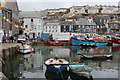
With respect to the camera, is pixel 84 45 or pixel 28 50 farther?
pixel 84 45

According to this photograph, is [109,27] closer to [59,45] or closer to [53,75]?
[59,45]

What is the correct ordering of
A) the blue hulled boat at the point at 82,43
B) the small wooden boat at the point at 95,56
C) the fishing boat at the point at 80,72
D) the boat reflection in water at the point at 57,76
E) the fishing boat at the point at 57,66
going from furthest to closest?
the blue hulled boat at the point at 82,43
the small wooden boat at the point at 95,56
the fishing boat at the point at 57,66
the boat reflection in water at the point at 57,76
the fishing boat at the point at 80,72

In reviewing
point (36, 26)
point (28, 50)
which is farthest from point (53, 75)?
point (36, 26)

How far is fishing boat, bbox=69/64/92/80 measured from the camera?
14087mm

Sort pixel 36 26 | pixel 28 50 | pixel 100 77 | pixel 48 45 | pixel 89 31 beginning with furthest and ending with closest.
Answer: pixel 89 31 < pixel 36 26 < pixel 48 45 < pixel 28 50 < pixel 100 77

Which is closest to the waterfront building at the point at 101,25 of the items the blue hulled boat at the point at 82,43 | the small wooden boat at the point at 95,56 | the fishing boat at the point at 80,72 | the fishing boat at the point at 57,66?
the blue hulled boat at the point at 82,43

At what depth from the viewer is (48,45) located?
3959 cm

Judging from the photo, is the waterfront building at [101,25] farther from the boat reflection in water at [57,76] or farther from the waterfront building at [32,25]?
the boat reflection in water at [57,76]

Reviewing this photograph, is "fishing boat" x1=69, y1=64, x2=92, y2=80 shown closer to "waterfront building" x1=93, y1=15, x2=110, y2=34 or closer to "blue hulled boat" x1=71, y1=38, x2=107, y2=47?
"blue hulled boat" x1=71, y1=38, x2=107, y2=47

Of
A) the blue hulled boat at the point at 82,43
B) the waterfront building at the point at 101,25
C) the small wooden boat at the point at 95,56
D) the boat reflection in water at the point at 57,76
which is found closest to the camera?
the boat reflection in water at the point at 57,76

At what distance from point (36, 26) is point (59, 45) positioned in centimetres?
1364

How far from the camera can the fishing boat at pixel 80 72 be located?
46.2 feet

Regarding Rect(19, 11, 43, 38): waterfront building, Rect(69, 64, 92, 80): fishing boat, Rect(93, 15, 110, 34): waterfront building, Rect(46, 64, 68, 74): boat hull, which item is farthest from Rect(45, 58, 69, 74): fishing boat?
Rect(93, 15, 110, 34): waterfront building

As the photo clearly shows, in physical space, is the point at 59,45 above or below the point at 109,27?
below
